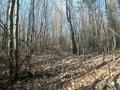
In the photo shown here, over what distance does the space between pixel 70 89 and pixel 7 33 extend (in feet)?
9.89

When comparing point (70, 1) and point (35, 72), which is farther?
point (70, 1)

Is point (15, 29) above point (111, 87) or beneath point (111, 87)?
above

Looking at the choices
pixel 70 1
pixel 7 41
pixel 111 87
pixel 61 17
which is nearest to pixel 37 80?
pixel 7 41

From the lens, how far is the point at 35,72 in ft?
36.5

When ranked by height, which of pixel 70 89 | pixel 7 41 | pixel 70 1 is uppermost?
pixel 70 1

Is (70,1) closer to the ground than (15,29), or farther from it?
farther from it

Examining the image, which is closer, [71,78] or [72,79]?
[72,79]

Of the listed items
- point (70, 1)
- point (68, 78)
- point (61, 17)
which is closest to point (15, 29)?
point (68, 78)

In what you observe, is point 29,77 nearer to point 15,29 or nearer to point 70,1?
point 15,29

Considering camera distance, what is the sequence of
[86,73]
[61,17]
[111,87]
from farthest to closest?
1. [61,17]
2. [86,73]
3. [111,87]

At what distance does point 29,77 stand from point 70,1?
15315 mm

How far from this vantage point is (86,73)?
1111 centimetres

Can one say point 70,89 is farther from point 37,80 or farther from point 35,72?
point 35,72

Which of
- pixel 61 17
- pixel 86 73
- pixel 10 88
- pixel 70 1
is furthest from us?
pixel 61 17
